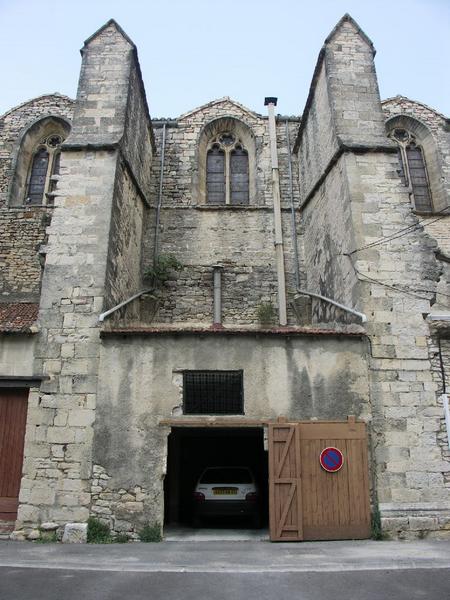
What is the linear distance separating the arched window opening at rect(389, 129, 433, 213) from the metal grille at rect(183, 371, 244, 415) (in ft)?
28.0

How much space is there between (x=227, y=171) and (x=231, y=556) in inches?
409

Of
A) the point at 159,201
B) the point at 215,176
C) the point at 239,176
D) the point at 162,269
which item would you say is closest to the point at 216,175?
the point at 215,176

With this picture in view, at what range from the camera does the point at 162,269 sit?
39.3ft

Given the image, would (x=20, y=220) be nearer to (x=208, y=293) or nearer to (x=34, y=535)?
(x=208, y=293)

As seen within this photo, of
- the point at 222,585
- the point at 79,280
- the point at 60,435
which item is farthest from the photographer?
the point at 79,280

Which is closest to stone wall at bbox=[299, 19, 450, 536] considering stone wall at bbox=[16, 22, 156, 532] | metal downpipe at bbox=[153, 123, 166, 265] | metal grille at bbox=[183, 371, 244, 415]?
metal grille at bbox=[183, 371, 244, 415]

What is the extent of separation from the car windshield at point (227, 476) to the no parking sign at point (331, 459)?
1.87m

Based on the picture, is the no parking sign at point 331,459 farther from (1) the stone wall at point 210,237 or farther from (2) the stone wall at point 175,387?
(1) the stone wall at point 210,237

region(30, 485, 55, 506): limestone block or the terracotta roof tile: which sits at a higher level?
the terracotta roof tile

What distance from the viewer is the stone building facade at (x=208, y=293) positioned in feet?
25.5

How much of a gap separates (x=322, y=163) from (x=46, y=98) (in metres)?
9.04

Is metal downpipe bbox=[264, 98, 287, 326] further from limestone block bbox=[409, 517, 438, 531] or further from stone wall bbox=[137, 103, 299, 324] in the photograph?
limestone block bbox=[409, 517, 438, 531]

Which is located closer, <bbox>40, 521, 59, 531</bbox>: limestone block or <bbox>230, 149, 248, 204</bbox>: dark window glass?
<bbox>40, 521, 59, 531</bbox>: limestone block

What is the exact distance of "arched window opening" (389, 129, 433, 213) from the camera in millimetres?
13836
